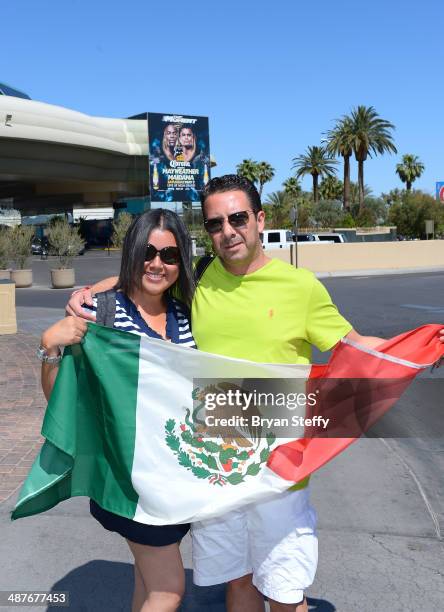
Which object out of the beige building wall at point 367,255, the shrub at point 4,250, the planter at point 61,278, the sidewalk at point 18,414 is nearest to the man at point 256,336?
the sidewalk at point 18,414

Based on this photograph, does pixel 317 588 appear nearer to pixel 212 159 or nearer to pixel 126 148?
pixel 126 148

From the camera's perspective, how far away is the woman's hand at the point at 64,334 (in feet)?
8.91

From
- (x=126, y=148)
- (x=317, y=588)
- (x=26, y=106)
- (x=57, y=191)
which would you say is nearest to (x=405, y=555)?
(x=317, y=588)

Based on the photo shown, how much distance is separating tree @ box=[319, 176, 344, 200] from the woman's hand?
86.0 metres

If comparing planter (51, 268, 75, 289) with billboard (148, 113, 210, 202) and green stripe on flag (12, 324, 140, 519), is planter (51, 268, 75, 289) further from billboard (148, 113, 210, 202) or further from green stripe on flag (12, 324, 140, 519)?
billboard (148, 113, 210, 202)

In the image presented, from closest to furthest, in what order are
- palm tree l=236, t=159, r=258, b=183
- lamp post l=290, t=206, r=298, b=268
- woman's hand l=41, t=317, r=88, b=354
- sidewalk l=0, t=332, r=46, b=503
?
1. woman's hand l=41, t=317, r=88, b=354
2. sidewalk l=0, t=332, r=46, b=503
3. lamp post l=290, t=206, r=298, b=268
4. palm tree l=236, t=159, r=258, b=183

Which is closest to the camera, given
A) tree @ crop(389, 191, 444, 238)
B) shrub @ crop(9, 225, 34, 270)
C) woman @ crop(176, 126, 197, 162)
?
shrub @ crop(9, 225, 34, 270)

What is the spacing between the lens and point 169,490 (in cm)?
273

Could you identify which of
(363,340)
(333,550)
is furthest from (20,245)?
(363,340)

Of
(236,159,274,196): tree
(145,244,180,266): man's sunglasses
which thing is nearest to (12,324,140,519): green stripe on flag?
(145,244,180,266): man's sunglasses

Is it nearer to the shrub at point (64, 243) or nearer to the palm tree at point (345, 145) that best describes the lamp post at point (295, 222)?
the shrub at point (64, 243)

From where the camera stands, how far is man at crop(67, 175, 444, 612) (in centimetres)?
261

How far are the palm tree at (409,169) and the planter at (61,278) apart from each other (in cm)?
6910

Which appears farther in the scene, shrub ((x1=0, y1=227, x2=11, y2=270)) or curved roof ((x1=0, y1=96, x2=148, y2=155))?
curved roof ((x1=0, y1=96, x2=148, y2=155))
